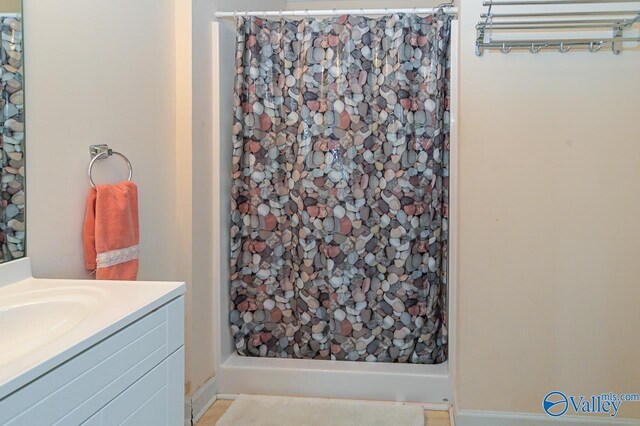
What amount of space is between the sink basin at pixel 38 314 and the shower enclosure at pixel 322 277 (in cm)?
121

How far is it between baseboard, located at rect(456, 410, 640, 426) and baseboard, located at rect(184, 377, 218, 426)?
3.82 feet

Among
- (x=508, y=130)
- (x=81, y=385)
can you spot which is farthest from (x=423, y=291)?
(x=81, y=385)

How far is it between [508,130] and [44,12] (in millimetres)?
1740

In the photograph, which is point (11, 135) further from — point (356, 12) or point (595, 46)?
point (595, 46)

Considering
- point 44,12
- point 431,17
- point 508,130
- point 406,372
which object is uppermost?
point 431,17

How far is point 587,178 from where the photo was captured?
206cm

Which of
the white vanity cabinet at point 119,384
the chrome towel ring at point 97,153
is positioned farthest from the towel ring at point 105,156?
the white vanity cabinet at point 119,384

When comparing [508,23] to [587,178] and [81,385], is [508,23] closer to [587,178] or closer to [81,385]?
[587,178]

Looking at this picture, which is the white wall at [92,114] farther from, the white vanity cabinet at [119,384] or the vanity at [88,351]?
the white vanity cabinet at [119,384]

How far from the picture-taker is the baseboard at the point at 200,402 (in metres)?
2.21

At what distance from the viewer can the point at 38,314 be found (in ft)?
4.03

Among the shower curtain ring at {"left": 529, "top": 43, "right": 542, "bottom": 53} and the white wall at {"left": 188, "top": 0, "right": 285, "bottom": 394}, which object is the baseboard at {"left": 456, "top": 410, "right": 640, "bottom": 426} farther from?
the shower curtain ring at {"left": 529, "top": 43, "right": 542, "bottom": 53}

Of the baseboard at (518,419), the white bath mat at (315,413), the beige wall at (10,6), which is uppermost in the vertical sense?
the beige wall at (10,6)

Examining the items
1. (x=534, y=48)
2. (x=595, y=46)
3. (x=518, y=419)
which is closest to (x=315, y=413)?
(x=518, y=419)
